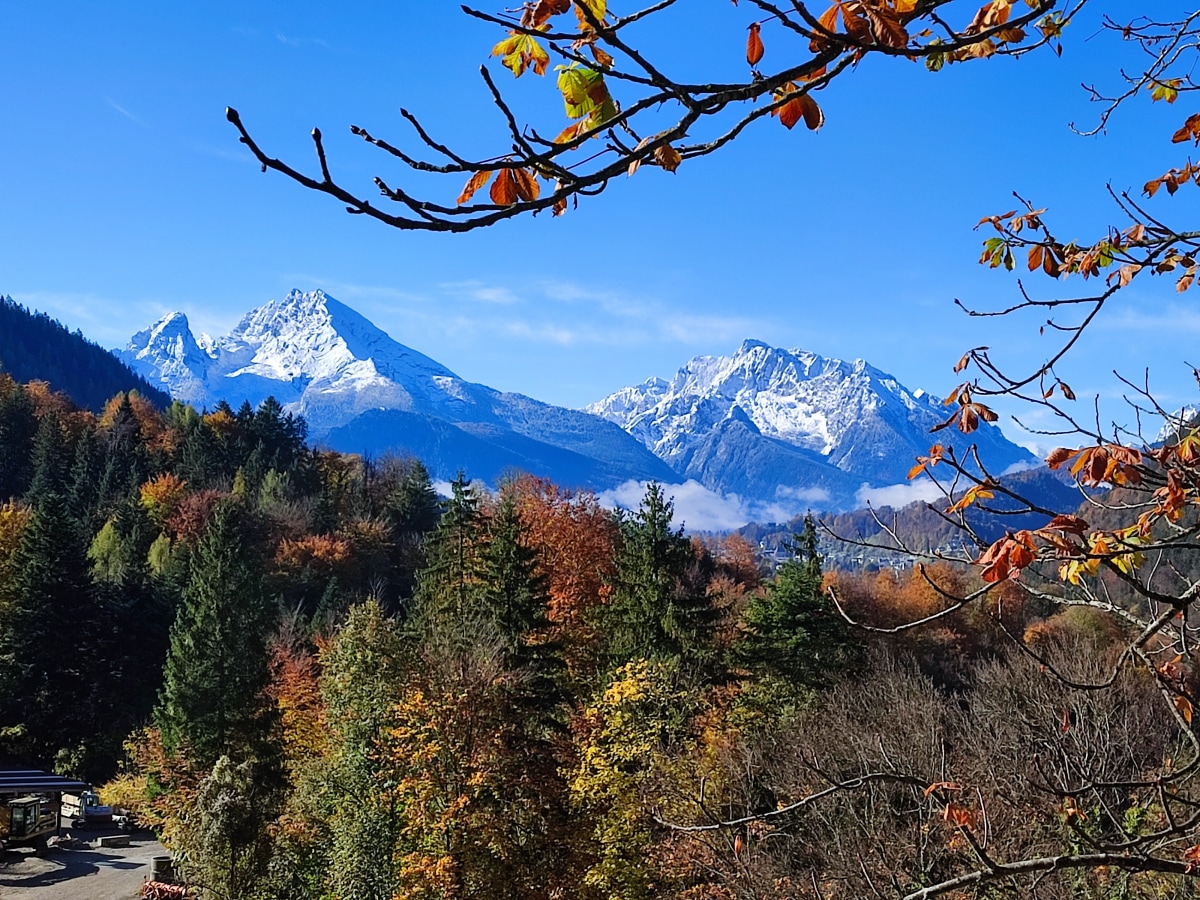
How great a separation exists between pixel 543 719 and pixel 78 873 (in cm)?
1337

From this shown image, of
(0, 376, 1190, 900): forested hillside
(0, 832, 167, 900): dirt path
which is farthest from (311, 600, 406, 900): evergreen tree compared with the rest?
(0, 832, 167, 900): dirt path

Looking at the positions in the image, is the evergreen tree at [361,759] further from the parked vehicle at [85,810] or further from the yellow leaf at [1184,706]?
the yellow leaf at [1184,706]

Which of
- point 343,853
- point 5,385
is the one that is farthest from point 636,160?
point 5,385

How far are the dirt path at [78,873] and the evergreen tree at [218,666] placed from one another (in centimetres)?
334

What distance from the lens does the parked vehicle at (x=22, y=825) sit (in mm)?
24984

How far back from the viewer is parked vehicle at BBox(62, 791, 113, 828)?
30.7 m

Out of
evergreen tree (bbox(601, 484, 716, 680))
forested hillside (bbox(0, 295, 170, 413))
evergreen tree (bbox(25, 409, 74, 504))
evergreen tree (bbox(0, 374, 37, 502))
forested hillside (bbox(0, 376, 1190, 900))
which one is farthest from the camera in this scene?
forested hillside (bbox(0, 295, 170, 413))

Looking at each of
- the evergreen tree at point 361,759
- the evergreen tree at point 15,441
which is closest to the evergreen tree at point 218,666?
the evergreen tree at point 361,759

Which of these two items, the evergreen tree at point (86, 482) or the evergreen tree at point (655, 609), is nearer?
the evergreen tree at point (655, 609)

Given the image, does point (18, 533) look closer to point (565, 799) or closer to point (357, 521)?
point (357, 521)

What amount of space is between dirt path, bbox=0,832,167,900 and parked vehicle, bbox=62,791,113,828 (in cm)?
→ 331

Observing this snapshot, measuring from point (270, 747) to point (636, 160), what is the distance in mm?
30220

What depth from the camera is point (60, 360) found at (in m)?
170

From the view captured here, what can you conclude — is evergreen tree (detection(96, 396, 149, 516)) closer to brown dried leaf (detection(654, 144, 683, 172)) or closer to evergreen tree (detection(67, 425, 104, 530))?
evergreen tree (detection(67, 425, 104, 530))
